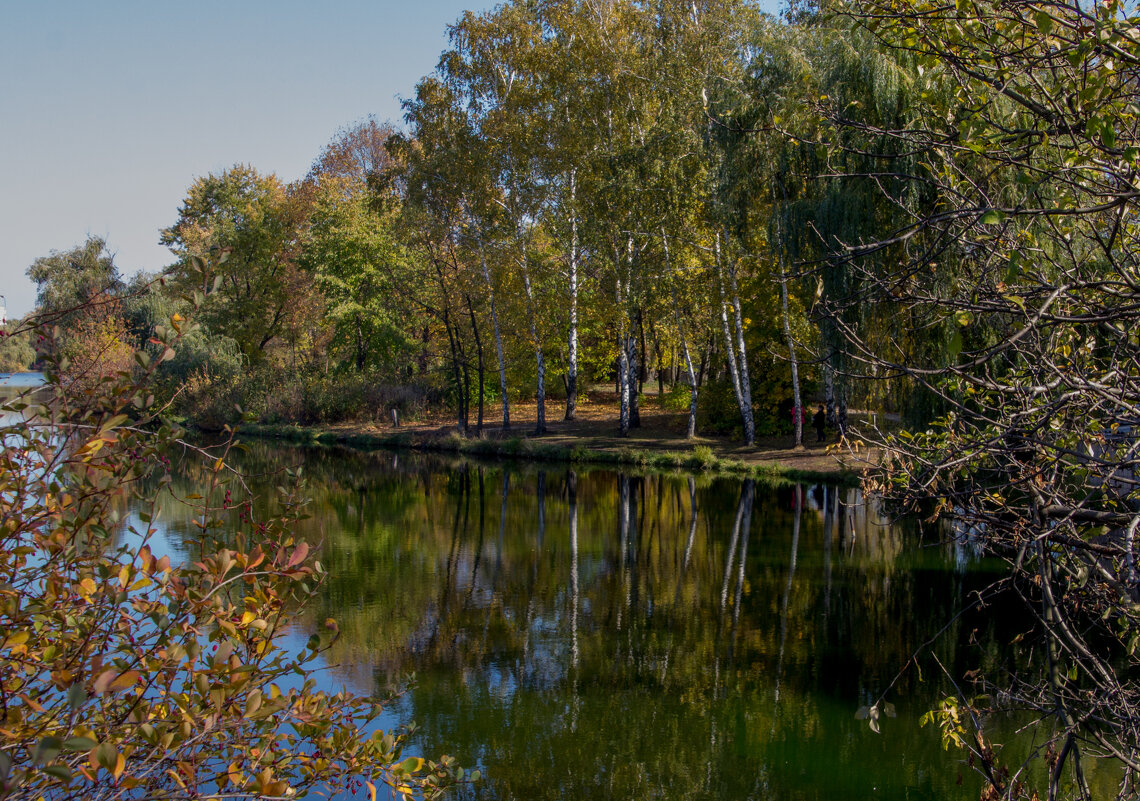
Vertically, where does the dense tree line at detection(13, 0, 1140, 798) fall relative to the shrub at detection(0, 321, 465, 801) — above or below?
above

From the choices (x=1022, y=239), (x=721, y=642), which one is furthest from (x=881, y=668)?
(x=1022, y=239)

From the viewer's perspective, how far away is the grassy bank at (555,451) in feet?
70.7

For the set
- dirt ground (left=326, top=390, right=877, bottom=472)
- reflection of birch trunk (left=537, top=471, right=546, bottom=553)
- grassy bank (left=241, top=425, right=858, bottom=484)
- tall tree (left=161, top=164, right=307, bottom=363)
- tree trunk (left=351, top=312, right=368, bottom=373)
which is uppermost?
tall tree (left=161, top=164, right=307, bottom=363)

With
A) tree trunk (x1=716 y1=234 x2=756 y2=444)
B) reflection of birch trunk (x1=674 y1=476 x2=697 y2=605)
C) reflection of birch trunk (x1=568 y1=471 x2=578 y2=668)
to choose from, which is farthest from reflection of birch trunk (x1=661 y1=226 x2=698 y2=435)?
reflection of birch trunk (x1=568 y1=471 x2=578 y2=668)

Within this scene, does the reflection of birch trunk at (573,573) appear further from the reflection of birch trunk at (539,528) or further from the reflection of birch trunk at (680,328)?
the reflection of birch trunk at (680,328)

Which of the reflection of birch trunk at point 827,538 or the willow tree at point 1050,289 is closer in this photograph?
the willow tree at point 1050,289

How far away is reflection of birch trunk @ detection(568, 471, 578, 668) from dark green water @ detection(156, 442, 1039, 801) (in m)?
0.06

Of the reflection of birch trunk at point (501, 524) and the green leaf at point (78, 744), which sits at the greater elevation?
the green leaf at point (78, 744)

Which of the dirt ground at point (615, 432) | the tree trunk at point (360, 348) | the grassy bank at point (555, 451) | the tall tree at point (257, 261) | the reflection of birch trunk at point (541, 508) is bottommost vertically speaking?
the reflection of birch trunk at point (541, 508)

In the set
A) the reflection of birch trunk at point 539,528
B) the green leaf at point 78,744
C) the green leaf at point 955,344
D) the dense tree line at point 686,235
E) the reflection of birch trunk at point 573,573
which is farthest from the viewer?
the reflection of birch trunk at point 539,528

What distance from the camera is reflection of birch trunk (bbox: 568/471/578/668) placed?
1022 cm

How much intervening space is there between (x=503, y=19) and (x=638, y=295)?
983 centimetres

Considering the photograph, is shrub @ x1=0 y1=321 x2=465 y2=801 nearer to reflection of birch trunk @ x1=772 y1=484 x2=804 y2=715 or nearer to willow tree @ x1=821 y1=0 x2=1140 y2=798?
willow tree @ x1=821 y1=0 x2=1140 y2=798

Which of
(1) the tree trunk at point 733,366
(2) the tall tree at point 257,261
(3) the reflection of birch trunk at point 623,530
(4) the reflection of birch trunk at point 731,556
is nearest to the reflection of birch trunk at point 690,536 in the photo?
(4) the reflection of birch trunk at point 731,556
